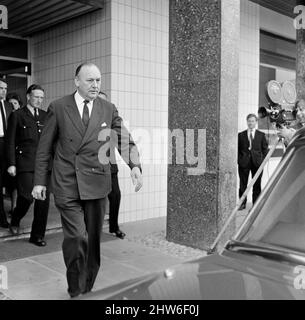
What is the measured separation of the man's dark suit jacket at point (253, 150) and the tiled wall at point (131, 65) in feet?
5.77

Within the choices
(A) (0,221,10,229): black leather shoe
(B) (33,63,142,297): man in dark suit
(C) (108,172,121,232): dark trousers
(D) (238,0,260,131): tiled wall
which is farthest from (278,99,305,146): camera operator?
(D) (238,0,260,131): tiled wall

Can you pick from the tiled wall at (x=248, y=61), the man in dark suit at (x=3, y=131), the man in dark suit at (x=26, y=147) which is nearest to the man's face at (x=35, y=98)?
the man in dark suit at (x=26, y=147)

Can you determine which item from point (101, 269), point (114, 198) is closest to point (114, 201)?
point (114, 198)

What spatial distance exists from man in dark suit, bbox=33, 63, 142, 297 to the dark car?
1818 millimetres

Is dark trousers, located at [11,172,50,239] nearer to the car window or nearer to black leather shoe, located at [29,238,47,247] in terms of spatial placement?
black leather shoe, located at [29,238,47,247]

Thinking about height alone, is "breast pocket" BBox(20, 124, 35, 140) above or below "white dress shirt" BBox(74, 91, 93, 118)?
below

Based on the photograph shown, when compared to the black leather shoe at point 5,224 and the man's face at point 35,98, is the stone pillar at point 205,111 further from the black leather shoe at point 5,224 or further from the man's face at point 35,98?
the black leather shoe at point 5,224

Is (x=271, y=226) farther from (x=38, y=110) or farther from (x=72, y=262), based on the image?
(x=38, y=110)

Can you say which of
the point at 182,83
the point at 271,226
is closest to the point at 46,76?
the point at 182,83

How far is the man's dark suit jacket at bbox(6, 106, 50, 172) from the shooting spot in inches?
226

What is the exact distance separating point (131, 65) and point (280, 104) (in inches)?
154

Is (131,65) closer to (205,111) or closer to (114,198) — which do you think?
(205,111)

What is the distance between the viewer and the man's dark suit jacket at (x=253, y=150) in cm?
888

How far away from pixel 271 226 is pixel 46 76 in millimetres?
7503
